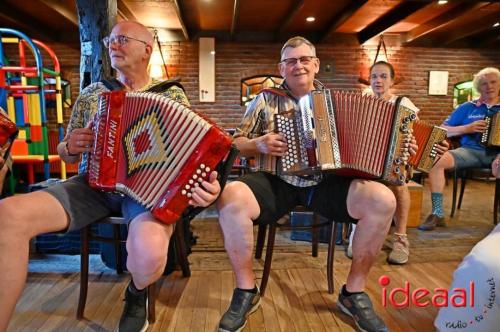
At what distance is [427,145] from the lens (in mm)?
1887

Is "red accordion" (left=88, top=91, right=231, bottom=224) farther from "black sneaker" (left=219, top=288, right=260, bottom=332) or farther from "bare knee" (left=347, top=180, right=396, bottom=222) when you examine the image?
"bare knee" (left=347, top=180, right=396, bottom=222)

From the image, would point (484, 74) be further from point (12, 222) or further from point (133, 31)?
point (12, 222)

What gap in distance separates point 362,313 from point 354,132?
75cm

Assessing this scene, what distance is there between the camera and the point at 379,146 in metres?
1.50

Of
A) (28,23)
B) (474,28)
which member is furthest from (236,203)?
(474,28)

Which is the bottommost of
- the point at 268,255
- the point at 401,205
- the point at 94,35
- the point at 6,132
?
the point at 268,255

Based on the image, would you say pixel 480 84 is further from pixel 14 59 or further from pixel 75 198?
pixel 14 59

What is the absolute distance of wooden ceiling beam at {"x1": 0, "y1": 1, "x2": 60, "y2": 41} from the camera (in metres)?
4.71

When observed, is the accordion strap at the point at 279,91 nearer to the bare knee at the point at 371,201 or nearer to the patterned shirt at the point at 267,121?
the patterned shirt at the point at 267,121

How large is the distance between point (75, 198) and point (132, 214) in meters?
0.24

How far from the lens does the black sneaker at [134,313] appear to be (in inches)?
54.8

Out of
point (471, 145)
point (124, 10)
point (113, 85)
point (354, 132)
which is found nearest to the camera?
point (354, 132)

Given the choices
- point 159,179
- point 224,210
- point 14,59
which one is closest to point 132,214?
point 159,179

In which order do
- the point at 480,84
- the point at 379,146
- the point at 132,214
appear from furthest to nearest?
the point at 480,84 < the point at 379,146 < the point at 132,214
